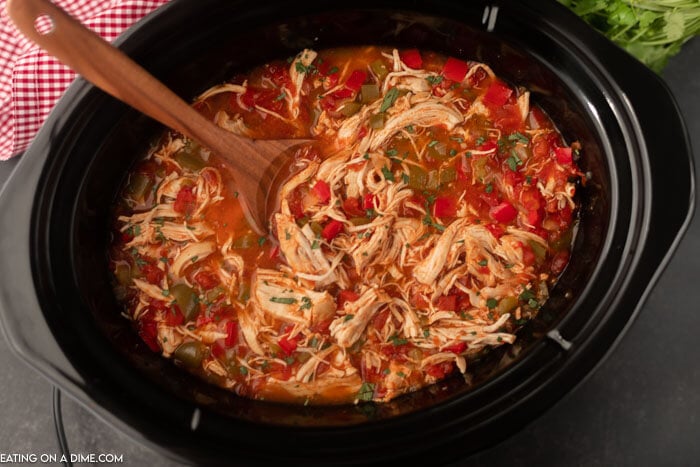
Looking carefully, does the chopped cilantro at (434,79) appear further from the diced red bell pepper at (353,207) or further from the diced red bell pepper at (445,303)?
the diced red bell pepper at (445,303)

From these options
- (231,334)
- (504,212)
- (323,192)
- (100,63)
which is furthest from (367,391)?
(100,63)

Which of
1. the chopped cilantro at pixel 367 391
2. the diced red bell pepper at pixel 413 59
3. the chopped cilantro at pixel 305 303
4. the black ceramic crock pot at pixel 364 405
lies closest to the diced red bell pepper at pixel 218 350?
the black ceramic crock pot at pixel 364 405

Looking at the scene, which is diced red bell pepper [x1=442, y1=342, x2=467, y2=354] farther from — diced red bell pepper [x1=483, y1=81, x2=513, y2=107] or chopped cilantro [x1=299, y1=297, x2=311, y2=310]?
diced red bell pepper [x1=483, y1=81, x2=513, y2=107]

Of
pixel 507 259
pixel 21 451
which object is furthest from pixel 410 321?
pixel 21 451

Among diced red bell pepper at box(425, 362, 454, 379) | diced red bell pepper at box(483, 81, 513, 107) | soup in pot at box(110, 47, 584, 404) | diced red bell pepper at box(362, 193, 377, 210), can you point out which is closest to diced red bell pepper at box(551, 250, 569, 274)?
soup in pot at box(110, 47, 584, 404)

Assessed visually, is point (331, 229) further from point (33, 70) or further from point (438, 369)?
point (33, 70)
